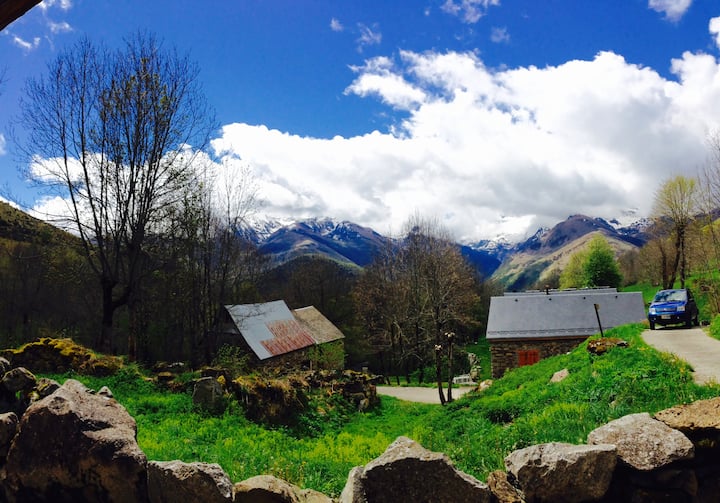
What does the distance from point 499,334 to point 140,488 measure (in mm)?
32436

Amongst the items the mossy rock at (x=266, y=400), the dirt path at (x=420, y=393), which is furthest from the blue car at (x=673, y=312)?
the mossy rock at (x=266, y=400)

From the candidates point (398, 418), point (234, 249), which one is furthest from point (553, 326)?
point (234, 249)

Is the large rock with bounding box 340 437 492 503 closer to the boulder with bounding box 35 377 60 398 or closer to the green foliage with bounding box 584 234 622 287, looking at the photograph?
the boulder with bounding box 35 377 60 398

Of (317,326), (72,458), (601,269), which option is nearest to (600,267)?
(601,269)

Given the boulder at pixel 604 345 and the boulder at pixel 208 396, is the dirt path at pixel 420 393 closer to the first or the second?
the boulder at pixel 604 345

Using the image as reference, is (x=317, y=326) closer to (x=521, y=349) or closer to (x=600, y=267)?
(x=521, y=349)

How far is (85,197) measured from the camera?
18.6 meters

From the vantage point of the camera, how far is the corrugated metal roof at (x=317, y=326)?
A: 47847mm

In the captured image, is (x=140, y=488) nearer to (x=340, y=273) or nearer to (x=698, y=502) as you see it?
(x=698, y=502)

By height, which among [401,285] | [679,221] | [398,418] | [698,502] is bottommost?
[398,418]

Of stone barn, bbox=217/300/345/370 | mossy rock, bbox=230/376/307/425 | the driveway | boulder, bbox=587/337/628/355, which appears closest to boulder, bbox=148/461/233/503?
the driveway

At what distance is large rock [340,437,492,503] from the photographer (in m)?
4.55

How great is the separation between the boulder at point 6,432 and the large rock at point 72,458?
36 cm

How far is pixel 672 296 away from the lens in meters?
23.9
